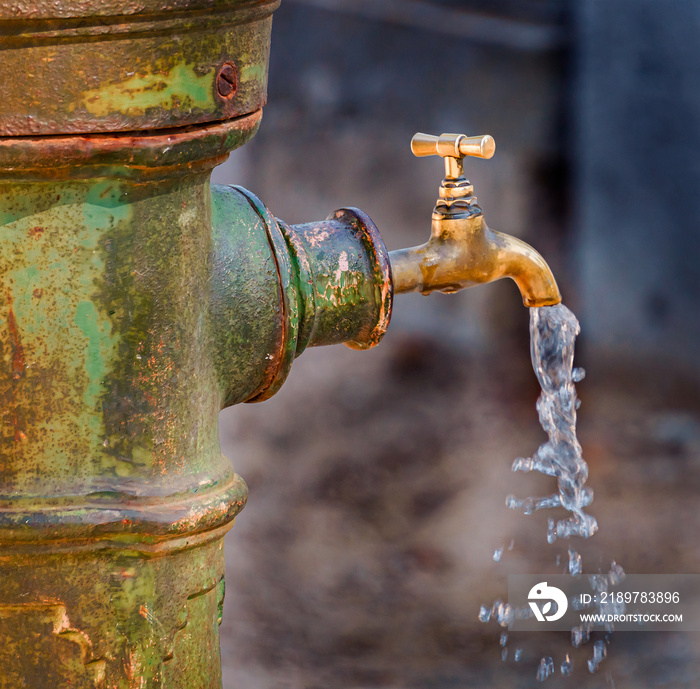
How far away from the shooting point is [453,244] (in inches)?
43.0

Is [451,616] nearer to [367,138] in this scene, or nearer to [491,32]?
[367,138]

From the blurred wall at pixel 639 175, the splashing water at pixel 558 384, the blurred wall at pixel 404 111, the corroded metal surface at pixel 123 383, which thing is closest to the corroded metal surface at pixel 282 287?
the corroded metal surface at pixel 123 383

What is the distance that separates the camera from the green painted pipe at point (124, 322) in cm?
77

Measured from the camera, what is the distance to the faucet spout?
3.56 feet

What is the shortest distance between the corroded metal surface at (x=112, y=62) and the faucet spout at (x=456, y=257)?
1.05 feet

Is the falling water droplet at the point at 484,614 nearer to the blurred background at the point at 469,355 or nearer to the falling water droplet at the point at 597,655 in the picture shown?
the blurred background at the point at 469,355

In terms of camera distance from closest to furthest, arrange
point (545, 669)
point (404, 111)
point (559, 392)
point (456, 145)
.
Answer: point (456, 145), point (559, 392), point (545, 669), point (404, 111)

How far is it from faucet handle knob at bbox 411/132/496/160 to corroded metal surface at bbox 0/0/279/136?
312mm

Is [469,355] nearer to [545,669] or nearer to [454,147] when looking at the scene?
[545,669]

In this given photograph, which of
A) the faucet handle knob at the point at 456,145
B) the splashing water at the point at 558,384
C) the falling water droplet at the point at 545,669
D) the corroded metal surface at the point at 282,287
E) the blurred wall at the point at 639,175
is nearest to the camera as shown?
the corroded metal surface at the point at 282,287

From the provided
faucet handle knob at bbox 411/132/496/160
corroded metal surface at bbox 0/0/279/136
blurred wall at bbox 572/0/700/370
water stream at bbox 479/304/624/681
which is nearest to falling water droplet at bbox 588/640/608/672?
water stream at bbox 479/304/624/681

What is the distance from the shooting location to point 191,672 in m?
0.93

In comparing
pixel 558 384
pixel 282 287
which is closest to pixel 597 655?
pixel 558 384

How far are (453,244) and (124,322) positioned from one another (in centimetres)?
37
